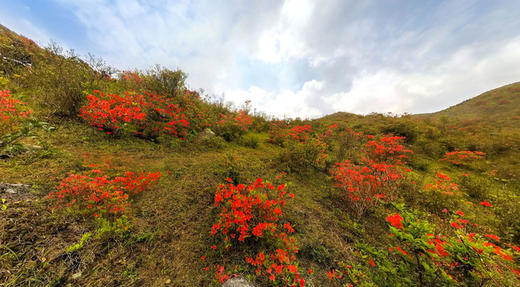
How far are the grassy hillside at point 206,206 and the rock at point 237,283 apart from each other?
9cm

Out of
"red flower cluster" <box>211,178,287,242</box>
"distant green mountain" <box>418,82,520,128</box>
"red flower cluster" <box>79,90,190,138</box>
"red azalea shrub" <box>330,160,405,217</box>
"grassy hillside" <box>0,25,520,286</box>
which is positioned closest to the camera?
"grassy hillside" <box>0,25,520,286</box>

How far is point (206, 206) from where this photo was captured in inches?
139

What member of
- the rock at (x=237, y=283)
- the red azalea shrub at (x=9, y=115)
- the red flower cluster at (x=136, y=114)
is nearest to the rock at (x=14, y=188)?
the red azalea shrub at (x=9, y=115)

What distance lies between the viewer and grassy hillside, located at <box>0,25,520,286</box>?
2025mm

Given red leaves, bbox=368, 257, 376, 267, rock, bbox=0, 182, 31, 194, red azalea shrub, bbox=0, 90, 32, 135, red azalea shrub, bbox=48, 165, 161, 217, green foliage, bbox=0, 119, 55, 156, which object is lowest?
red leaves, bbox=368, 257, 376, 267

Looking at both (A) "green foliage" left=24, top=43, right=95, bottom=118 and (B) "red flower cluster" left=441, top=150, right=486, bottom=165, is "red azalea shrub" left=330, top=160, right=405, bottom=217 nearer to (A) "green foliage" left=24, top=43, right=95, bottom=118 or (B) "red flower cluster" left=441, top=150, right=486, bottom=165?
(B) "red flower cluster" left=441, top=150, right=486, bottom=165

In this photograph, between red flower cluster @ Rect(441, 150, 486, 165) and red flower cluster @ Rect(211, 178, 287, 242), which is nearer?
red flower cluster @ Rect(211, 178, 287, 242)

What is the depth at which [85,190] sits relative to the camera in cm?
279

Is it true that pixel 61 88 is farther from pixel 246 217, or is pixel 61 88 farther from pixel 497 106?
pixel 497 106

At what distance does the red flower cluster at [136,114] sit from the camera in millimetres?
5383

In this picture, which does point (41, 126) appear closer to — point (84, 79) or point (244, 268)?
point (84, 79)

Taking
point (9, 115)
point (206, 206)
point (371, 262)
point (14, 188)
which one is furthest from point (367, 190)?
point (9, 115)

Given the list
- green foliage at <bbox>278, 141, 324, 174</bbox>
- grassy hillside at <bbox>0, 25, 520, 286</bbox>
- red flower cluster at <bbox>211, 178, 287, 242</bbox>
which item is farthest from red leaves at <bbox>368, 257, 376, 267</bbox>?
green foliage at <bbox>278, 141, 324, 174</bbox>

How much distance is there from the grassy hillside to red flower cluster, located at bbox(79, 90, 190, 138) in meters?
0.05
